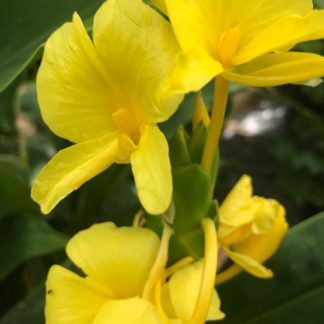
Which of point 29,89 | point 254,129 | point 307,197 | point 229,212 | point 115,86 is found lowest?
point 254,129

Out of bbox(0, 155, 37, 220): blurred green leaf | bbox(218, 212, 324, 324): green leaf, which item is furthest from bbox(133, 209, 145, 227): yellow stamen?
bbox(0, 155, 37, 220): blurred green leaf

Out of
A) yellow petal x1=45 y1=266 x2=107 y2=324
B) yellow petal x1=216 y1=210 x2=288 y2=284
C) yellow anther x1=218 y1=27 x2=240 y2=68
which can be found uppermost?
yellow anther x1=218 y1=27 x2=240 y2=68

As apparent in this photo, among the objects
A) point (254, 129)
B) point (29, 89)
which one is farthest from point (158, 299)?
point (254, 129)

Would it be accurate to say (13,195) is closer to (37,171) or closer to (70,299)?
(37,171)

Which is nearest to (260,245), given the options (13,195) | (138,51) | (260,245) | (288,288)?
(260,245)

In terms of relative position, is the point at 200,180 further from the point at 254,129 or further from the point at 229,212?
the point at 254,129

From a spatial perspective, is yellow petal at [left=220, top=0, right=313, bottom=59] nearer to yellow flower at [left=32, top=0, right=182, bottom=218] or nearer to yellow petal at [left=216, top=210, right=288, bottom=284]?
yellow flower at [left=32, top=0, right=182, bottom=218]

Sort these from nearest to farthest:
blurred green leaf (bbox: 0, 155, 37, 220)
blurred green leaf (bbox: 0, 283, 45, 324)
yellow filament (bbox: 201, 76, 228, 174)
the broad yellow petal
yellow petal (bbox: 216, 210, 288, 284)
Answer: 1. the broad yellow petal
2. yellow filament (bbox: 201, 76, 228, 174)
3. yellow petal (bbox: 216, 210, 288, 284)
4. blurred green leaf (bbox: 0, 283, 45, 324)
5. blurred green leaf (bbox: 0, 155, 37, 220)
